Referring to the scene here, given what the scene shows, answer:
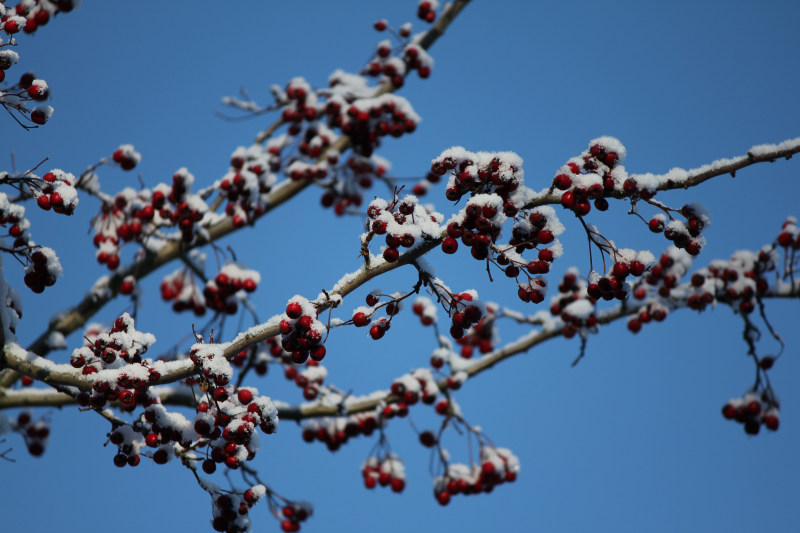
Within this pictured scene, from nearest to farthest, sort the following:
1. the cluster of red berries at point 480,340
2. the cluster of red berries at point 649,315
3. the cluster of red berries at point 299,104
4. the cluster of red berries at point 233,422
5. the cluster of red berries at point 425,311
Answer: the cluster of red berries at point 233,422
the cluster of red berries at point 649,315
the cluster of red berries at point 425,311
the cluster of red berries at point 299,104
the cluster of red berries at point 480,340

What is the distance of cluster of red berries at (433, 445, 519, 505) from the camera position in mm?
6500

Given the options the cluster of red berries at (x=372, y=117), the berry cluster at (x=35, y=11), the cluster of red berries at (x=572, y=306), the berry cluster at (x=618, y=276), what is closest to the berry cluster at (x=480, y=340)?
the cluster of red berries at (x=572, y=306)

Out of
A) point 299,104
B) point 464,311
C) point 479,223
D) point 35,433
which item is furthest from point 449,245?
point 35,433

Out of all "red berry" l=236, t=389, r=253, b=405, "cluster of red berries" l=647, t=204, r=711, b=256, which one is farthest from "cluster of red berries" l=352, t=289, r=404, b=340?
"cluster of red berries" l=647, t=204, r=711, b=256

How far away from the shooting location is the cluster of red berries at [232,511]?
12.3 feet

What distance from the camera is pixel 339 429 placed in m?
6.73

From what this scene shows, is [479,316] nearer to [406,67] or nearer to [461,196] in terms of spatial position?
[461,196]

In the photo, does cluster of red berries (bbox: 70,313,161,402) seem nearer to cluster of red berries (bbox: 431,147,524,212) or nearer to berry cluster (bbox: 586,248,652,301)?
cluster of red berries (bbox: 431,147,524,212)

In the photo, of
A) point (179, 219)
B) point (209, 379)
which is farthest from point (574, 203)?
point (179, 219)

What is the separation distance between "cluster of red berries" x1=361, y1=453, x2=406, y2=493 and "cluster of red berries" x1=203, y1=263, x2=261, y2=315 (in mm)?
2353

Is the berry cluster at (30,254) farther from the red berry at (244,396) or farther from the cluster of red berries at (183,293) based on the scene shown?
the cluster of red berries at (183,293)

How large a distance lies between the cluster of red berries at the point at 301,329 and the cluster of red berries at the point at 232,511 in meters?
1.12

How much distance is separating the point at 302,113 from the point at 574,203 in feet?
17.5

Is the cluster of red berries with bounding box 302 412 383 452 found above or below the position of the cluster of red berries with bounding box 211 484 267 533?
above
